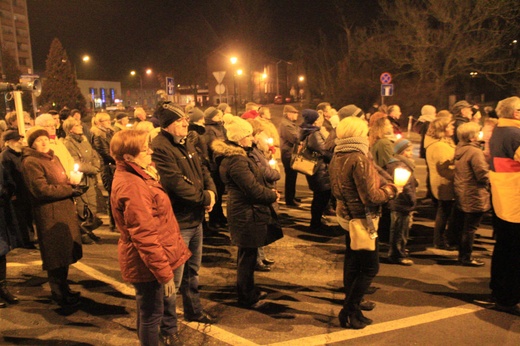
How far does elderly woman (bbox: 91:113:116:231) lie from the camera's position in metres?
7.11

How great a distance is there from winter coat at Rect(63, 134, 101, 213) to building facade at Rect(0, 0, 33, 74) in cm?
7937

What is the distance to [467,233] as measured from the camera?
5812mm

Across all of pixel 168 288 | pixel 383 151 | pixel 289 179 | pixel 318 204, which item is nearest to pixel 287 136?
pixel 289 179

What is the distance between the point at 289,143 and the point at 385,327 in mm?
5275

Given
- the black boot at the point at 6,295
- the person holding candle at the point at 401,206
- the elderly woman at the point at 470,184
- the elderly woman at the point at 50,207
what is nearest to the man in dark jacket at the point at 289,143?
the person holding candle at the point at 401,206

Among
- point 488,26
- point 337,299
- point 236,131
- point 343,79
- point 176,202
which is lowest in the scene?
point 337,299

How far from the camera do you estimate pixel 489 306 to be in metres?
4.77

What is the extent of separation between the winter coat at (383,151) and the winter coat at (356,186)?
1.70 m

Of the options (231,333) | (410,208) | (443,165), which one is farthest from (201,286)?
(443,165)

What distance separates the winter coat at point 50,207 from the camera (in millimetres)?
4617

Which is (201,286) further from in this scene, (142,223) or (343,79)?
(343,79)

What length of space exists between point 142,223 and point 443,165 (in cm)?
466

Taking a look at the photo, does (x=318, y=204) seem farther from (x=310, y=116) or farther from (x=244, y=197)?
(x=244, y=197)

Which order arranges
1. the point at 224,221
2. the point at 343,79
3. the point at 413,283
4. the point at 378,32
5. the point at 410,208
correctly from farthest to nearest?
1. the point at 343,79
2. the point at 378,32
3. the point at 224,221
4. the point at 410,208
5. the point at 413,283
